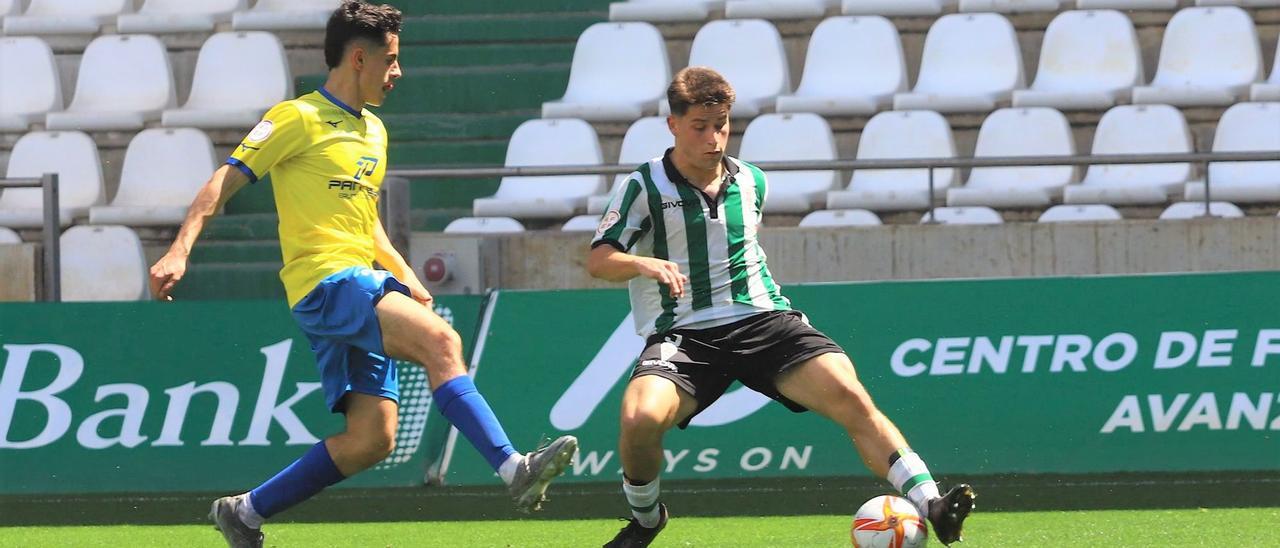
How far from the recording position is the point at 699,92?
5.84 m

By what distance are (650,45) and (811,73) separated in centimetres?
121

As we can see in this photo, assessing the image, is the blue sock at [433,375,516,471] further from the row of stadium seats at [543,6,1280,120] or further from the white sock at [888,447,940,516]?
the row of stadium seats at [543,6,1280,120]

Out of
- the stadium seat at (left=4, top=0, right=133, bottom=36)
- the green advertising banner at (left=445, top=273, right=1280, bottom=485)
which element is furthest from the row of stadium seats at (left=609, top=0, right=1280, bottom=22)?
the green advertising banner at (left=445, top=273, right=1280, bottom=485)

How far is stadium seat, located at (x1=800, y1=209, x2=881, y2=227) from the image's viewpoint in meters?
11.7

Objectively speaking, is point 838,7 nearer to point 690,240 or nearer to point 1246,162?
point 1246,162

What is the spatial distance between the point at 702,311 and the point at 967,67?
746 cm

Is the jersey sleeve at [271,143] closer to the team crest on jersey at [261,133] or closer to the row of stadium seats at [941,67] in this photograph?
the team crest on jersey at [261,133]

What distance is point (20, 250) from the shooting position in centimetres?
1202

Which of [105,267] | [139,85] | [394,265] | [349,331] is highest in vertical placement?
[394,265]

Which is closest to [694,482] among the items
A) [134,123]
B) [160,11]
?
[134,123]

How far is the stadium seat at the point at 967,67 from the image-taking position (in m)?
12.8

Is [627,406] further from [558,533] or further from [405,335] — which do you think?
[558,533]

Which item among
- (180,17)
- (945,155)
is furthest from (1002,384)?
(180,17)

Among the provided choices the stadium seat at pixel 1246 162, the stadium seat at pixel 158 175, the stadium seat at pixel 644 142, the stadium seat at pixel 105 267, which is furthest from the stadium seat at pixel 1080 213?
the stadium seat at pixel 105 267
